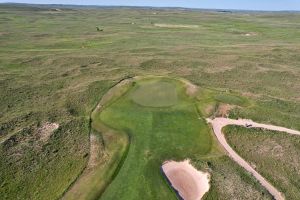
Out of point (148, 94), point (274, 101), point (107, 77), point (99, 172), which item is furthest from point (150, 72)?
point (99, 172)

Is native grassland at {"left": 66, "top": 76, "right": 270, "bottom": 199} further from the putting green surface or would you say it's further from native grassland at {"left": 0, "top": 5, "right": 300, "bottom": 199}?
native grassland at {"left": 0, "top": 5, "right": 300, "bottom": 199}

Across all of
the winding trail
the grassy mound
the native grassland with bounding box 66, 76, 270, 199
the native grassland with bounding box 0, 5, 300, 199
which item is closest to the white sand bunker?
the native grassland with bounding box 66, 76, 270, 199

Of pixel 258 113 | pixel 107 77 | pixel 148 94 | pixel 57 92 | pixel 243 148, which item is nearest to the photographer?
pixel 243 148

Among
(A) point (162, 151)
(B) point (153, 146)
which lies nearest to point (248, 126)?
(A) point (162, 151)

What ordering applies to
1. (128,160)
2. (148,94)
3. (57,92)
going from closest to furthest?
(128,160) < (148,94) < (57,92)

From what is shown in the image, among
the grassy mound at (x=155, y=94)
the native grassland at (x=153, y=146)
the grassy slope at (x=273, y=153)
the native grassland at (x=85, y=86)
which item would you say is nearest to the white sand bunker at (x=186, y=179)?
the native grassland at (x=153, y=146)

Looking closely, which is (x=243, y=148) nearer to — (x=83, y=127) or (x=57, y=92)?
(x=83, y=127)

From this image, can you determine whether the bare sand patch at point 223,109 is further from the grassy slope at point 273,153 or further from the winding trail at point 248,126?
the grassy slope at point 273,153
